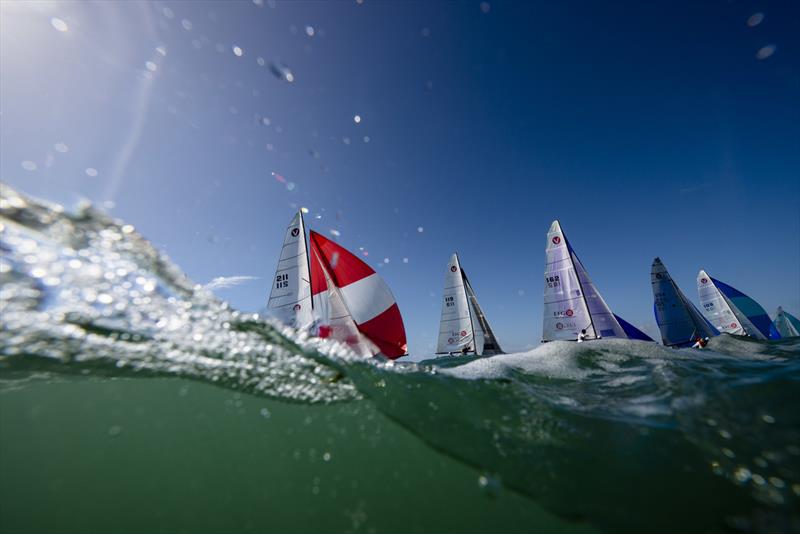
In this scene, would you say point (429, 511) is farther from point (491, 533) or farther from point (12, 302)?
point (12, 302)

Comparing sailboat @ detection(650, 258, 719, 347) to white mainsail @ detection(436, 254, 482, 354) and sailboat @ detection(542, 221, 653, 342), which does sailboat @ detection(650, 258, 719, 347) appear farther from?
white mainsail @ detection(436, 254, 482, 354)

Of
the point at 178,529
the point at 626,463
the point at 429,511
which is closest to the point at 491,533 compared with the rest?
the point at 429,511

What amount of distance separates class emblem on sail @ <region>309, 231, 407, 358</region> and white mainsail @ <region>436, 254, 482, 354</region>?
18.8 ft

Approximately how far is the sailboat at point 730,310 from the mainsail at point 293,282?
27009 mm

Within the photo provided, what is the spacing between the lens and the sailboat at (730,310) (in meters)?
19.5

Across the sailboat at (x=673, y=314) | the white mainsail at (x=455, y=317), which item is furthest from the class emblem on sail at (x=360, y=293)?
the sailboat at (x=673, y=314)

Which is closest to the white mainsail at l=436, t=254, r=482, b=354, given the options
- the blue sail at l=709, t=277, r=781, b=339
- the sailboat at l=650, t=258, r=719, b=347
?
the sailboat at l=650, t=258, r=719, b=347

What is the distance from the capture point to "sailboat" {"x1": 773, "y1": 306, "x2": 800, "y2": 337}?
82.1ft

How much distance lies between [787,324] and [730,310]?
12653 millimetres

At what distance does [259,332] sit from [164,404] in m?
2.06

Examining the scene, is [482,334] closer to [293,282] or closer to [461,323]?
[461,323]

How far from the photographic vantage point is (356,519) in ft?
8.13

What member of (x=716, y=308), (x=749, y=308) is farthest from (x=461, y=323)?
(x=749, y=308)

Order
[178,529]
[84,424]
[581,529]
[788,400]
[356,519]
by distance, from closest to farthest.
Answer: [581,529], [356,519], [178,529], [788,400], [84,424]
